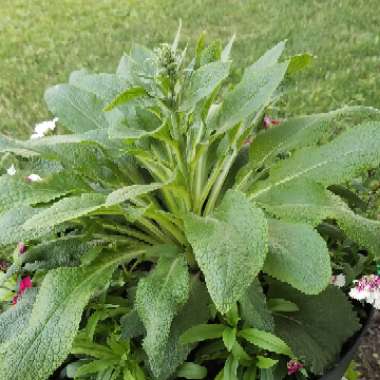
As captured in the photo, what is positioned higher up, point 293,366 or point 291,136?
point 291,136

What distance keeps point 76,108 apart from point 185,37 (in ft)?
9.08

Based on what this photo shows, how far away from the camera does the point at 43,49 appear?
4.76 metres

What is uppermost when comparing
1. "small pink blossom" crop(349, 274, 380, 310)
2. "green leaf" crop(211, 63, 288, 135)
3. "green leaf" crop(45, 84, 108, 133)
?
"green leaf" crop(211, 63, 288, 135)

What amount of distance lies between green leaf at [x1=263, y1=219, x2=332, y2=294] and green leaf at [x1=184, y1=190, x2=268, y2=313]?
0.13 meters

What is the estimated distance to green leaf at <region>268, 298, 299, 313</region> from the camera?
65.0 inches

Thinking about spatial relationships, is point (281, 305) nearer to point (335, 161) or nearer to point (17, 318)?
point (335, 161)

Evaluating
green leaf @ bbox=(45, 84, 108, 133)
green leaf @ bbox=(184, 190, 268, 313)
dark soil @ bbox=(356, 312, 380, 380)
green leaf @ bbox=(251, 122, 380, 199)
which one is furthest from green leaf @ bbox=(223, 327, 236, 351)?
dark soil @ bbox=(356, 312, 380, 380)

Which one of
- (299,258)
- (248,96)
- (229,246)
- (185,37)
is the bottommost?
(185,37)

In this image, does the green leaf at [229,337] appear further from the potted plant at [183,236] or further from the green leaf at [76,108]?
the green leaf at [76,108]

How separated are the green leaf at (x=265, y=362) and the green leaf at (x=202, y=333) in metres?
0.12

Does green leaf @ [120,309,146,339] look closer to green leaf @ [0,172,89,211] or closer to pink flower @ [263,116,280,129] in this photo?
green leaf @ [0,172,89,211]

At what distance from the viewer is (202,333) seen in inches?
61.6

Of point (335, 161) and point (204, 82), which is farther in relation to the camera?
point (335, 161)

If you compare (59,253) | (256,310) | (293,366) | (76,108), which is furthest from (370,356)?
(76,108)
